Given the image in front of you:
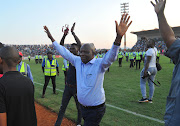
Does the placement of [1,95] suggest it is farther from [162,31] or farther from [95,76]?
[162,31]

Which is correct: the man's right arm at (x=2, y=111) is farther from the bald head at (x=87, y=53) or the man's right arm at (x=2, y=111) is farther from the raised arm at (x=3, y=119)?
the bald head at (x=87, y=53)

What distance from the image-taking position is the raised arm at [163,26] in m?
1.60

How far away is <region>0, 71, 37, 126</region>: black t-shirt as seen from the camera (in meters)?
1.67

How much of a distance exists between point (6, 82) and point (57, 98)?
5124 millimetres

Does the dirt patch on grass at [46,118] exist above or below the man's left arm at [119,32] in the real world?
below

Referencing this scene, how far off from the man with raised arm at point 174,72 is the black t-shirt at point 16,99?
1604 millimetres

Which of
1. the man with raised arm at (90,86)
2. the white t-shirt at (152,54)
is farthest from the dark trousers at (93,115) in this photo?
the white t-shirt at (152,54)

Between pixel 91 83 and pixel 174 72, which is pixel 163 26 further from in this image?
pixel 91 83

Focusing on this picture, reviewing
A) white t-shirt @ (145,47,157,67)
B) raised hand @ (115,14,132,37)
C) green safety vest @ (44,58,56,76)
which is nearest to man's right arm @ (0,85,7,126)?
raised hand @ (115,14,132,37)

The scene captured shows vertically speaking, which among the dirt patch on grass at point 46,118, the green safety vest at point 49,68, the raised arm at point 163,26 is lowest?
the dirt patch on grass at point 46,118

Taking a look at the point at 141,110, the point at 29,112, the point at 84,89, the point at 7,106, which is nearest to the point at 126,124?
the point at 141,110

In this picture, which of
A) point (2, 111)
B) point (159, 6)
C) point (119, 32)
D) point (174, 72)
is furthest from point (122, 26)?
point (2, 111)

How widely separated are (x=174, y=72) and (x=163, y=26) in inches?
20.3

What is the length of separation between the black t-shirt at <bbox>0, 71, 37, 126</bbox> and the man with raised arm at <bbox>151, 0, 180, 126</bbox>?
63.1 inches
